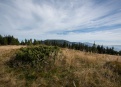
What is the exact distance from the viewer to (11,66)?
694 cm

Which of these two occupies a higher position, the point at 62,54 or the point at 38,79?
the point at 62,54

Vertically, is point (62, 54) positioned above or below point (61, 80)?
above

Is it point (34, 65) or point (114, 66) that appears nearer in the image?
point (114, 66)

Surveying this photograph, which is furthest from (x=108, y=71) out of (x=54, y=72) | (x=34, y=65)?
(x=34, y=65)

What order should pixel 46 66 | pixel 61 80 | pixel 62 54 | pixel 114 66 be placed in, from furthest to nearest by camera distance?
1. pixel 62 54
2. pixel 46 66
3. pixel 114 66
4. pixel 61 80

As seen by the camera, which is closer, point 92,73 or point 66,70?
point 92,73

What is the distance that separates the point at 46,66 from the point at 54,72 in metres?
0.69

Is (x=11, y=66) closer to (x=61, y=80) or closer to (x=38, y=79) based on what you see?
(x=38, y=79)

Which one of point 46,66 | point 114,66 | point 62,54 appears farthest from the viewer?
point 62,54

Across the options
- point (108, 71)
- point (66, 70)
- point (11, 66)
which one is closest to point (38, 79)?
point (66, 70)

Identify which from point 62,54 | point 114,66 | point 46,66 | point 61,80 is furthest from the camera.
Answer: point 62,54

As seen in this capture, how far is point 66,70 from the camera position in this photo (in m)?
6.21

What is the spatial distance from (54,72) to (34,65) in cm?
118

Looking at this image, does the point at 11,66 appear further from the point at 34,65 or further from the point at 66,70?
the point at 66,70
